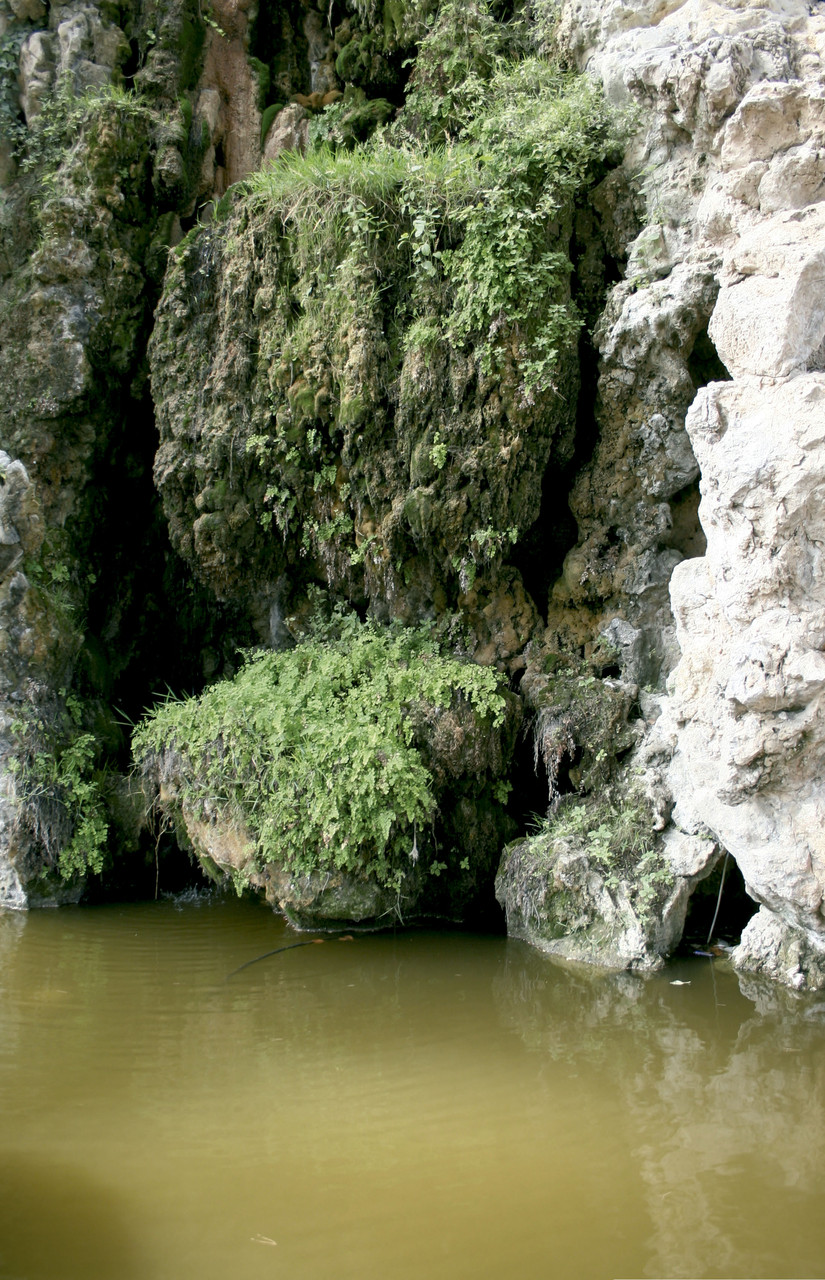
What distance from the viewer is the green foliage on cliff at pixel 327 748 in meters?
6.48

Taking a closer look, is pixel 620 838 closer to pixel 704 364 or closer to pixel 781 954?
pixel 781 954

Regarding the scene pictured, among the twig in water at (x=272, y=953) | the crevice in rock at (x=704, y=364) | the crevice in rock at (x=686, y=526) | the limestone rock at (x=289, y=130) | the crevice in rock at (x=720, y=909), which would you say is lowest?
the twig in water at (x=272, y=953)

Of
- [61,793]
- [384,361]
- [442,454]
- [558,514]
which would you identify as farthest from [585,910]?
[384,361]

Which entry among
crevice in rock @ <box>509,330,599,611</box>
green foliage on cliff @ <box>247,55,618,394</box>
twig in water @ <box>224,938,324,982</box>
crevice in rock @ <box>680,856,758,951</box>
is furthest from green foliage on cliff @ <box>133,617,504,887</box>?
green foliage on cliff @ <box>247,55,618,394</box>

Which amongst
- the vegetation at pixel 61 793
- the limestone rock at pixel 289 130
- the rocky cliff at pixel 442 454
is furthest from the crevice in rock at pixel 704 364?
the vegetation at pixel 61 793

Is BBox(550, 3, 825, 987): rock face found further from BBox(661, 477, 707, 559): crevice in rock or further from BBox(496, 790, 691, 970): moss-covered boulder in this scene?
BBox(661, 477, 707, 559): crevice in rock

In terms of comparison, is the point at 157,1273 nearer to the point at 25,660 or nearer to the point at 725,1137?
the point at 725,1137

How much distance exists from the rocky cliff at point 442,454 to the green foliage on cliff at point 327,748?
0.04 m

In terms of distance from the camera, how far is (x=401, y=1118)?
4.18m

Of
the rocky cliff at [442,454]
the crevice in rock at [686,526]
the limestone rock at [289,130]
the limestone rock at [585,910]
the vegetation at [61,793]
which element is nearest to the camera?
the rocky cliff at [442,454]

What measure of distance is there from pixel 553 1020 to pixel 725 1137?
4.49 ft

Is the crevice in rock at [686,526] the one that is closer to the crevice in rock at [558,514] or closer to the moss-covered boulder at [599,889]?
the crevice in rock at [558,514]

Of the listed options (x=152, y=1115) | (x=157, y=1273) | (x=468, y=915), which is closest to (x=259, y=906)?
(x=468, y=915)

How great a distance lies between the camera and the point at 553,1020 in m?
5.24
